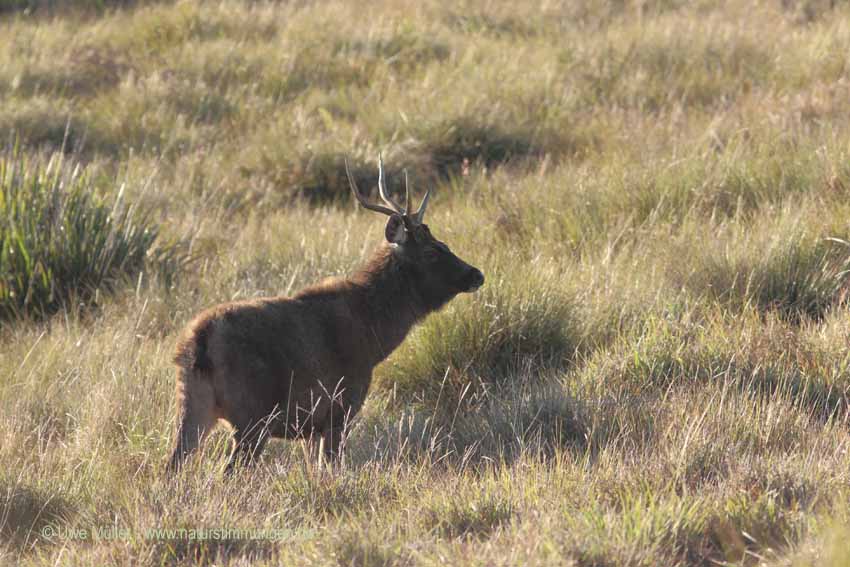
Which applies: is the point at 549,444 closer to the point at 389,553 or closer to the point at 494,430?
the point at 494,430

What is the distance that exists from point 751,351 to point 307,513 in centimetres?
280

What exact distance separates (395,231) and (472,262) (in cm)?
167

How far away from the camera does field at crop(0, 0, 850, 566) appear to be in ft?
15.7

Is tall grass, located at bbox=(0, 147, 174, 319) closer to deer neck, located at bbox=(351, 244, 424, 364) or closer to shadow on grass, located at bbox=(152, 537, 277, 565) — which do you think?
deer neck, located at bbox=(351, 244, 424, 364)

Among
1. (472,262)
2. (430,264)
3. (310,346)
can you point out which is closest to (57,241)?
(472,262)

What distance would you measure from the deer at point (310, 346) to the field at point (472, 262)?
0.22 m

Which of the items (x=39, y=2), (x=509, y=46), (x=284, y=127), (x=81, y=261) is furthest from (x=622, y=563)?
(x=39, y=2)

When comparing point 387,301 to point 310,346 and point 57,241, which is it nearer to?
point 310,346

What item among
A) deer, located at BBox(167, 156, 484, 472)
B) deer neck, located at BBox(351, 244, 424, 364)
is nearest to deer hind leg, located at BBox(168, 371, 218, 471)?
deer, located at BBox(167, 156, 484, 472)

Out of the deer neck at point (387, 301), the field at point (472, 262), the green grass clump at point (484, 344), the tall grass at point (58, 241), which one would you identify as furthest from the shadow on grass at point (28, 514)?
the tall grass at point (58, 241)

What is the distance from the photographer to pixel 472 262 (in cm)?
811

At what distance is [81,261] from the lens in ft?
28.0

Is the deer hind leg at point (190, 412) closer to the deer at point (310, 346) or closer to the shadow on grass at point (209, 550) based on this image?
the deer at point (310, 346)

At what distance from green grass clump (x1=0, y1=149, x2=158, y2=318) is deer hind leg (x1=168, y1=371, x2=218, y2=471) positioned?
10.5ft
